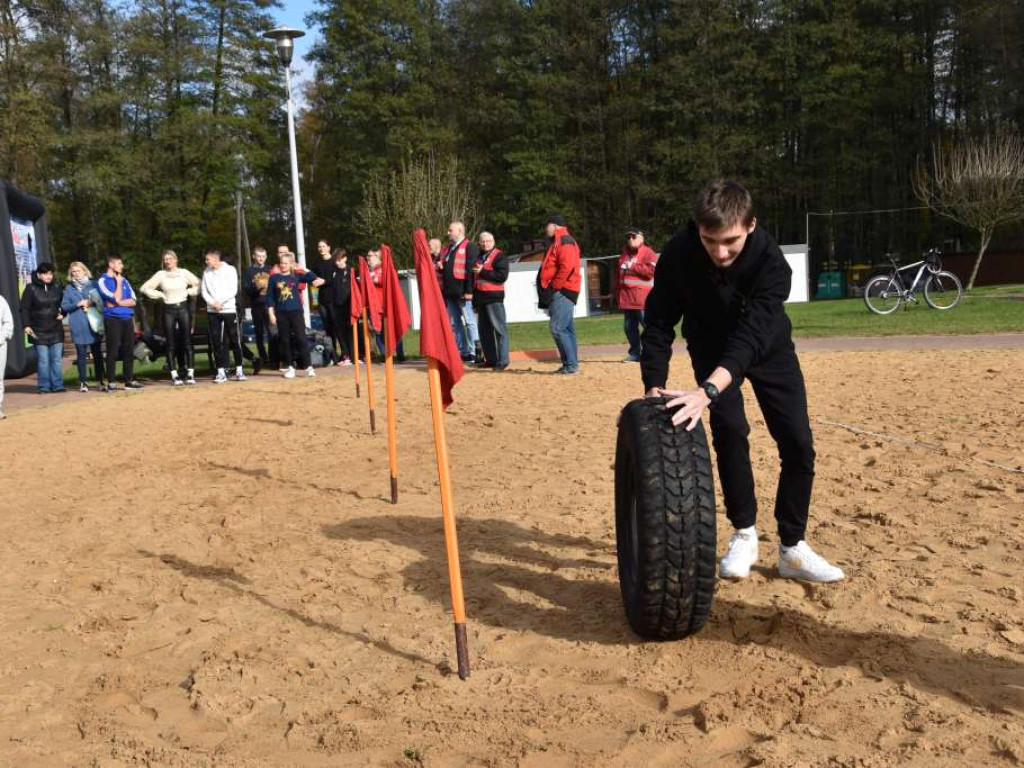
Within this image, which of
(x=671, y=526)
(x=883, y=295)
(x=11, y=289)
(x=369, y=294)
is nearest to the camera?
(x=671, y=526)

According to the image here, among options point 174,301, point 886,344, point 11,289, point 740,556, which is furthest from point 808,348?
point 11,289

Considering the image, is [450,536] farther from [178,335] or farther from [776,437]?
[178,335]

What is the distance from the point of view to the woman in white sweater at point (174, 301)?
556 inches

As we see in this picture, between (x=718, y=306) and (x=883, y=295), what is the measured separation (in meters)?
18.2

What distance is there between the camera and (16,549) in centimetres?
602

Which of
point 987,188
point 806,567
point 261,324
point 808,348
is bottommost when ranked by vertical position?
point 806,567

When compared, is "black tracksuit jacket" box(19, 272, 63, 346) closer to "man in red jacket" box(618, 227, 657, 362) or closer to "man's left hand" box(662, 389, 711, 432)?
"man in red jacket" box(618, 227, 657, 362)

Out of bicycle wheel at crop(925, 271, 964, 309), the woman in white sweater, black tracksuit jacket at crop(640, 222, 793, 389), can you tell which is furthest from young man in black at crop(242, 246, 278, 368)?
bicycle wheel at crop(925, 271, 964, 309)

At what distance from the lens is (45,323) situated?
46.6ft

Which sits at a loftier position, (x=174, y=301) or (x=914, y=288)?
(x=174, y=301)

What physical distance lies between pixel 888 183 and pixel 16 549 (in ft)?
164

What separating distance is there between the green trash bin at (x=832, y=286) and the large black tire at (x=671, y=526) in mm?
36462

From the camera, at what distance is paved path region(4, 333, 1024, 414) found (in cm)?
1342

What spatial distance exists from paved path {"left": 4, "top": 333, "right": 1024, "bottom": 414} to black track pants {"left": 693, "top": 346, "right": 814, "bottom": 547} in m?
9.74
